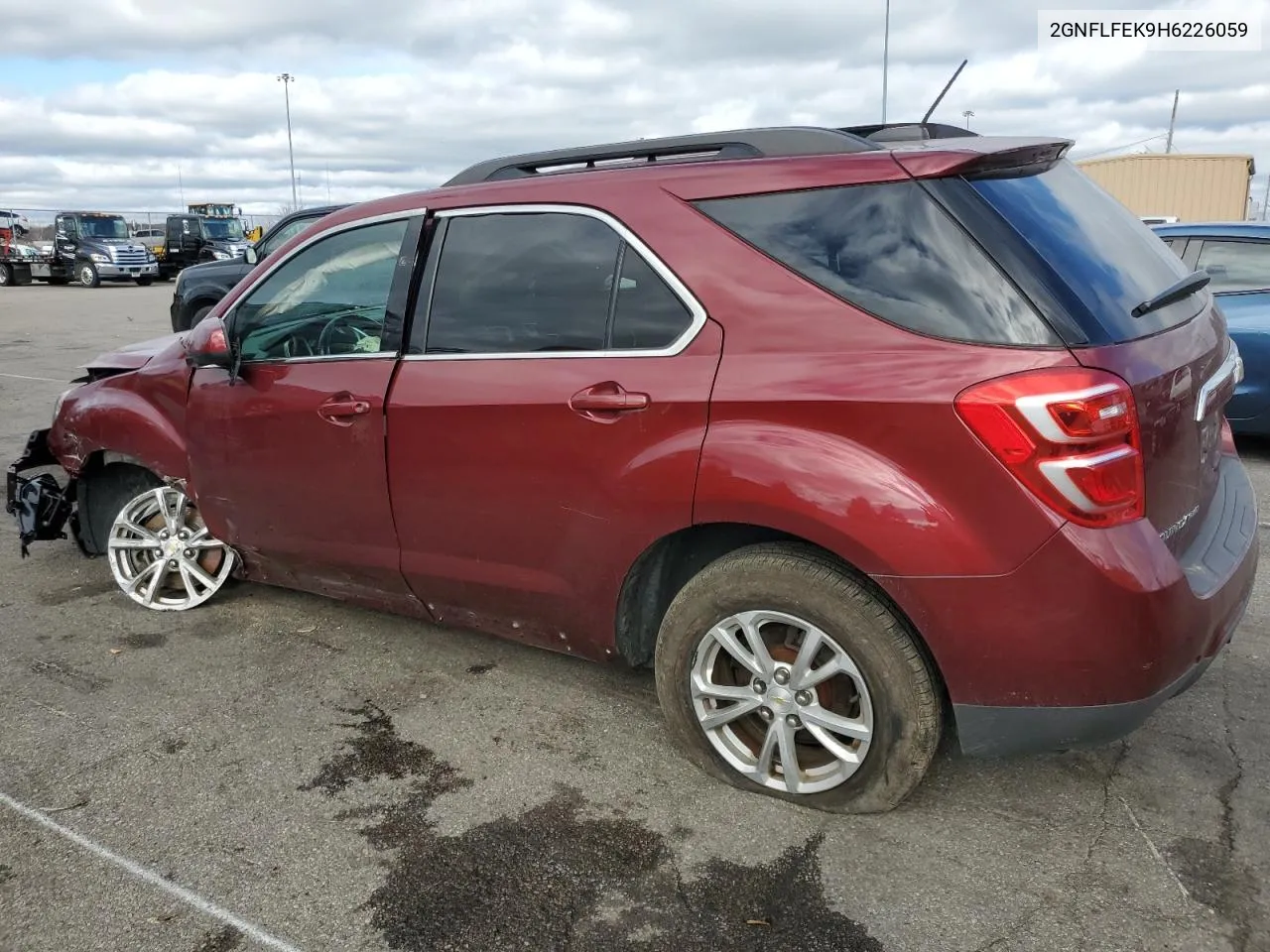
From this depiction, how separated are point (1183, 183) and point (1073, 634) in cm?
2745

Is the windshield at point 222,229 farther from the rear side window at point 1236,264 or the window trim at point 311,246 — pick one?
the window trim at point 311,246

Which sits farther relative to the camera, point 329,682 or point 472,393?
point 329,682

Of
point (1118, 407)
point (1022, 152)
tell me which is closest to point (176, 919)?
point (1118, 407)

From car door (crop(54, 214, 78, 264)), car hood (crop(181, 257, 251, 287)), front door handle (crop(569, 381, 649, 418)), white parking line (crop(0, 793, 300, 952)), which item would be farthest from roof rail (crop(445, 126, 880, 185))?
car door (crop(54, 214, 78, 264))

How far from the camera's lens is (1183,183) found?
25.5 meters

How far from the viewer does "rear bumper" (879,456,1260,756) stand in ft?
7.68

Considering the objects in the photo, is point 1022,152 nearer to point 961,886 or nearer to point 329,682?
point 961,886

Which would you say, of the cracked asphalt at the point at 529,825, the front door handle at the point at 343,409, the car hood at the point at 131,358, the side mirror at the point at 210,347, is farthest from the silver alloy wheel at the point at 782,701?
the car hood at the point at 131,358

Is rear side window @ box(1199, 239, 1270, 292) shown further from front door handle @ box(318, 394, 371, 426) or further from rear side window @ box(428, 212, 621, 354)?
front door handle @ box(318, 394, 371, 426)

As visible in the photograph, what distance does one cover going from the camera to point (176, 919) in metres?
2.45

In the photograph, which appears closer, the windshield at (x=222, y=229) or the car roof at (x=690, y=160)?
the car roof at (x=690, y=160)

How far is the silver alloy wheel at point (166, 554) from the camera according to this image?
14.5 ft

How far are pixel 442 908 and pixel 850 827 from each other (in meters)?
1.10

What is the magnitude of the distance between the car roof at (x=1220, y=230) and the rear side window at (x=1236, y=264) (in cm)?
6
